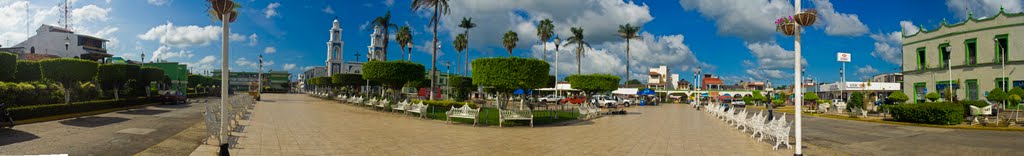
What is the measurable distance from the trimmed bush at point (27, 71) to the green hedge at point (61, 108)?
462 centimetres

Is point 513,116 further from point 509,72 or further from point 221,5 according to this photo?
point 221,5

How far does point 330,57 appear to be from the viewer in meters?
106

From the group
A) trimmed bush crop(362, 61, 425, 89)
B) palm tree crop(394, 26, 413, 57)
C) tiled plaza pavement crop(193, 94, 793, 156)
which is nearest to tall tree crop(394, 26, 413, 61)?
palm tree crop(394, 26, 413, 57)

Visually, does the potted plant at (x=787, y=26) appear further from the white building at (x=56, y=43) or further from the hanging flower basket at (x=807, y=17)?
the white building at (x=56, y=43)

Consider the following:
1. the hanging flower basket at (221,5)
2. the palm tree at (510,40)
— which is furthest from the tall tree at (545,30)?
the hanging flower basket at (221,5)

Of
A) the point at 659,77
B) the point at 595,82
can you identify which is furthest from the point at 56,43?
the point at 659,77

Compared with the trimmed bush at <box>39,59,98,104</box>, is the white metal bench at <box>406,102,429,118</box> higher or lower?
lower

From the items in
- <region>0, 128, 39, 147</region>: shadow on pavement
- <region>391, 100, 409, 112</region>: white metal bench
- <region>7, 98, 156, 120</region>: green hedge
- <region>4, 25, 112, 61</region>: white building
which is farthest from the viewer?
<region>4, 25, 112, 61</region>: white building

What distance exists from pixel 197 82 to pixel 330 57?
28.9 metres

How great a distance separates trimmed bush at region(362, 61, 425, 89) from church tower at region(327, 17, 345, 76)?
79.9 metres

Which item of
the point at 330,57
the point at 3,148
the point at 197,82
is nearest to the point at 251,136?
the point at 3,148

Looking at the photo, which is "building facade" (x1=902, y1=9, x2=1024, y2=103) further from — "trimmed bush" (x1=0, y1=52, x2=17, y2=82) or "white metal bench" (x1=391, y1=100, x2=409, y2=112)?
"trimmed bush" (x1=0, y1=52, x2=17, y2=82)

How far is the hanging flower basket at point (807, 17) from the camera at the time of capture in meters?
7.80

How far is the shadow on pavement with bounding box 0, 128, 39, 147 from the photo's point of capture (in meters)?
9.27
